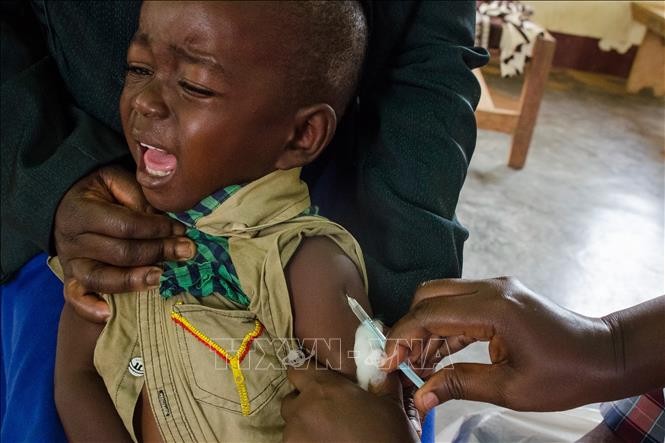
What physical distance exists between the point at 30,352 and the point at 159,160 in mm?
283

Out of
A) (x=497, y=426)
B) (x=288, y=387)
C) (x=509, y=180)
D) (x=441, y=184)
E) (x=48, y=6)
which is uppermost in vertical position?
(x=48, y=6)

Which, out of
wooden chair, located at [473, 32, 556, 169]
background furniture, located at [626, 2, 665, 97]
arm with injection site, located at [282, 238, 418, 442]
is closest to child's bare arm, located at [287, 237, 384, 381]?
arm with injection site, located at [282, 238, 418, 442]

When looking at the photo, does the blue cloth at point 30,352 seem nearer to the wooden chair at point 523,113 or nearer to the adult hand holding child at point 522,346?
the adult hand holding child at point 522,346

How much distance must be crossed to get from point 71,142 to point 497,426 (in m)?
0.70

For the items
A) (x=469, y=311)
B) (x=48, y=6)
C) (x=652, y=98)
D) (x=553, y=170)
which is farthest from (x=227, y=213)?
(x=652, y=98)

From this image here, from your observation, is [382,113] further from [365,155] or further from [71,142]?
[71,142]

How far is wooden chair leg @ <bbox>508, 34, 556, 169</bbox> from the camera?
7.96ft

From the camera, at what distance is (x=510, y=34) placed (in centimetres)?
256

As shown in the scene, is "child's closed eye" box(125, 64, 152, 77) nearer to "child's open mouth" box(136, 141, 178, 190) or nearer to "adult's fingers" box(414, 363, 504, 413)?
"child's open mouth" box(136, 141, 178, 190)

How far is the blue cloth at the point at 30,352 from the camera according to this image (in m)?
0.64

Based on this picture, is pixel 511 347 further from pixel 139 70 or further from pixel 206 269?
pixel 139 70

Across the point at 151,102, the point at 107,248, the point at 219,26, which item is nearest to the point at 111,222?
the point at 107,248

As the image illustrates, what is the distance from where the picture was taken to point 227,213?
665 mm

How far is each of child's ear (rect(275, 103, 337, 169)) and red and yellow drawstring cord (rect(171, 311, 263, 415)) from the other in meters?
0.20
